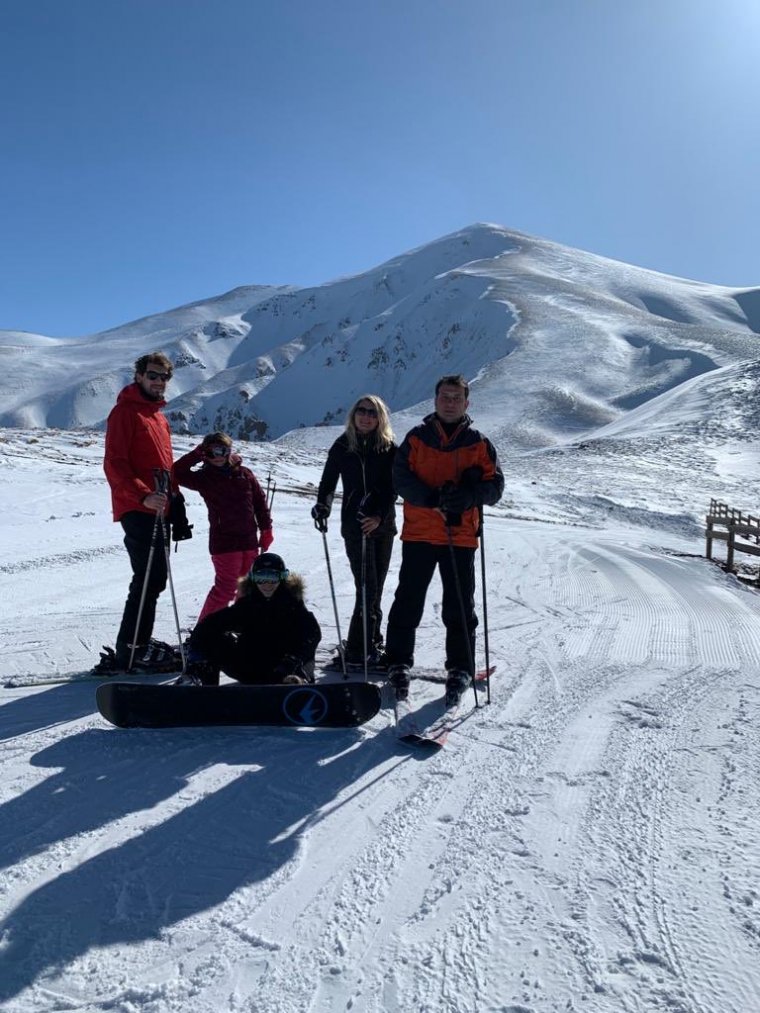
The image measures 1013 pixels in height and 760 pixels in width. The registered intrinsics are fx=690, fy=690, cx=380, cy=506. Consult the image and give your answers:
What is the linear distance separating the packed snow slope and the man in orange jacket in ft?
1.32

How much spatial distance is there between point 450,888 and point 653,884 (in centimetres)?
80

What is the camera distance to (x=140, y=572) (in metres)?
5.07

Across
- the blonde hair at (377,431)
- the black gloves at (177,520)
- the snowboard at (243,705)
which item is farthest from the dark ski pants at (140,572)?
the blonde hair at (377,431)

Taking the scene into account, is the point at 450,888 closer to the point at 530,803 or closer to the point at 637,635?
the point at 530,803

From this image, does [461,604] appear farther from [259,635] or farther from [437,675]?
[259,635]

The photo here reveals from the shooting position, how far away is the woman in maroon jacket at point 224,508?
18.0 ft

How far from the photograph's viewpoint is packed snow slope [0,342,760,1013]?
2.24 m

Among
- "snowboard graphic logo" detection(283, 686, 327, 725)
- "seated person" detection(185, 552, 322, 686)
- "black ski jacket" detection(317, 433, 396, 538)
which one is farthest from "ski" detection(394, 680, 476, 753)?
"black ski jacket" detection(317, 433, 396, 538)

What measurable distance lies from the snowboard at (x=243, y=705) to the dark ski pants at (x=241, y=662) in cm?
33

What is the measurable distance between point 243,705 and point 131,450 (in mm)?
2042

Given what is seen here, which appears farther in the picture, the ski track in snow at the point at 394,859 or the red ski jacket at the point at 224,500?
the red ski jacket at the point at 224,500

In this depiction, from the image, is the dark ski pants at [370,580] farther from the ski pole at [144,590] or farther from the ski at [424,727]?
the ski pole at [144,590]

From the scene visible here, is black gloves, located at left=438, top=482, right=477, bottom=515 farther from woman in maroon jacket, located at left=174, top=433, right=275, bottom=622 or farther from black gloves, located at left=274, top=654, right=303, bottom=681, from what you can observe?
woman in maroon jacket, located at left=174, top=433, right=275, bottom=622

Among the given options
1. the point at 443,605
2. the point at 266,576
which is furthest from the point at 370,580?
the point at 266,576
